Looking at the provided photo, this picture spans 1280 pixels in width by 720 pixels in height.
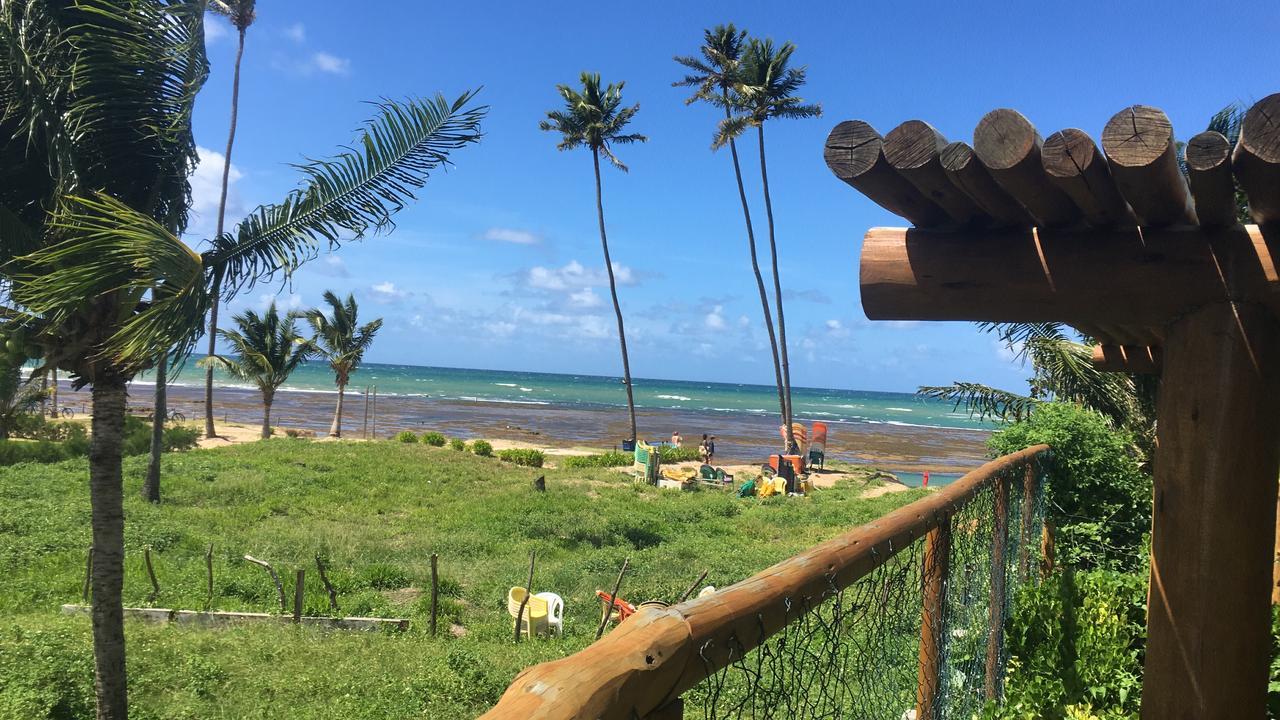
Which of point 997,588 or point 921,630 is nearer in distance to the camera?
point 921,630

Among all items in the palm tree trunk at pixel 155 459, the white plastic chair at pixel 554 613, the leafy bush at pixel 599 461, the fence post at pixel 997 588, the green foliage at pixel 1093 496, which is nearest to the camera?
the fence post at pixel 997 588

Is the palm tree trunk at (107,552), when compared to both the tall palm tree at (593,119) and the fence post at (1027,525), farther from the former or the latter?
the tall palm tree at (593,119)

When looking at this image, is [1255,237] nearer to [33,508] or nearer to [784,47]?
[33,508]

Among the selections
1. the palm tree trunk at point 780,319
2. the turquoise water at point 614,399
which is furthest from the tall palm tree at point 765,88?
the turquoise water at point 614,399

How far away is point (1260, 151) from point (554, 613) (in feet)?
27.9

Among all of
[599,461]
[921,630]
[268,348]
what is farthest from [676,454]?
[921,630]

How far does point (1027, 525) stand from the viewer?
5.17 m

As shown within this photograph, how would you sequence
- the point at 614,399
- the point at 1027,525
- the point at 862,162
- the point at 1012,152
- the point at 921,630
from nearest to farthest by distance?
the point at 1012,152, the point at 862,162, the point at 921,630, the point at 1027,525, the point at 614,399

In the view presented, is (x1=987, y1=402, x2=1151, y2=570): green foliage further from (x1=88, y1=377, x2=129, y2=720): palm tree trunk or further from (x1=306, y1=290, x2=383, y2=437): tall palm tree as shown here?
(x1=306, y1=290, x2=383, y2=437): tall palm tree

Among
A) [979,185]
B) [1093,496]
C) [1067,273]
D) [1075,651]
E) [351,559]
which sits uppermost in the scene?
[979,185]

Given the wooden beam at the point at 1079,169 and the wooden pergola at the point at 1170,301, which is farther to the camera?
the wooden pergola at the point at 1170,301

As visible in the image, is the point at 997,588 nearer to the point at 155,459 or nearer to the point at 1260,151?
the point at 1260,151

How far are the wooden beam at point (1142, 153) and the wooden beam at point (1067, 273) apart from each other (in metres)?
0.23

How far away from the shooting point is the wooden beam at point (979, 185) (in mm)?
1874
